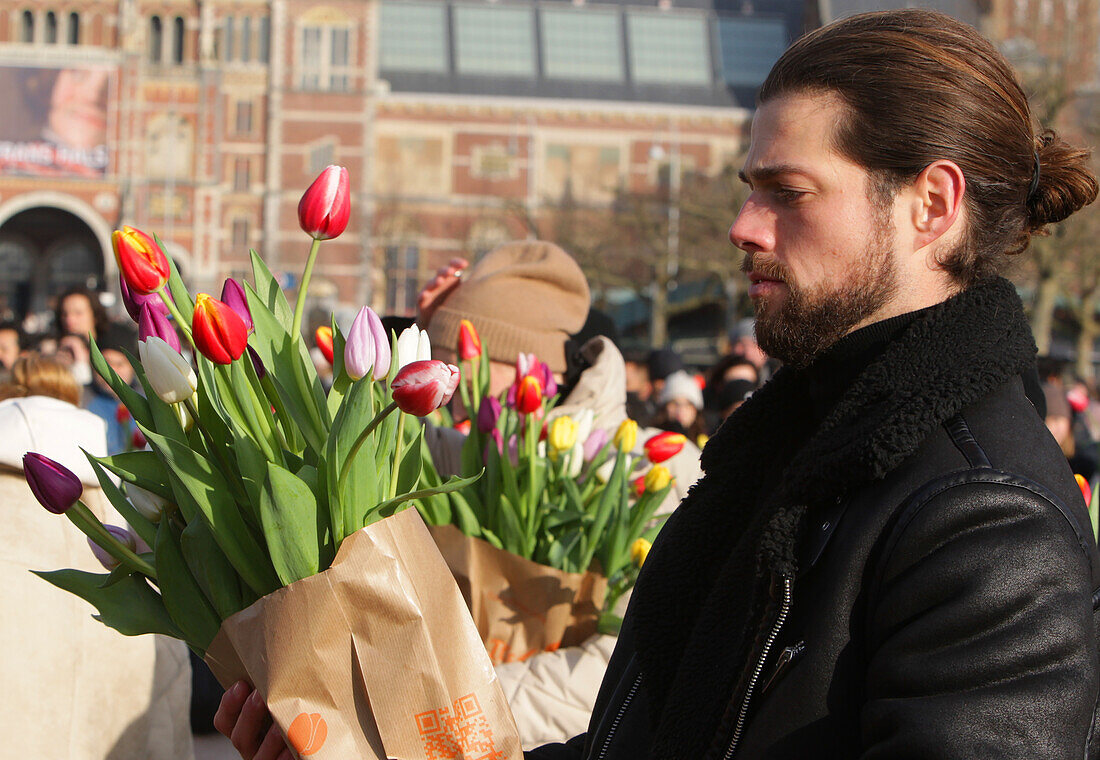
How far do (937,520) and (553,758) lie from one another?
31.9 inches

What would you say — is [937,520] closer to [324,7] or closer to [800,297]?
[800,297]

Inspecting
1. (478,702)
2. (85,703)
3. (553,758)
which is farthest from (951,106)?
(85,703)

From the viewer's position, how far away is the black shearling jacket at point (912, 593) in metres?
1.12

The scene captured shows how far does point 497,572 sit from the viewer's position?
7.57ft

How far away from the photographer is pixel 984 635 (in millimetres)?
1121

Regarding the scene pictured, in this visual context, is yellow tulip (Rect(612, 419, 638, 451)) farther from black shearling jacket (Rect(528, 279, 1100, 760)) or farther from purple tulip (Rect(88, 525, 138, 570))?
purple tulip (Rect(88, 525, 138, 570))

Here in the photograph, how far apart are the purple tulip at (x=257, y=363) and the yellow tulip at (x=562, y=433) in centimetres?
93

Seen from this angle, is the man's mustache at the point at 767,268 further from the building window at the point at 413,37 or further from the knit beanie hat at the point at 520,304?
the building window at the point at 413,37

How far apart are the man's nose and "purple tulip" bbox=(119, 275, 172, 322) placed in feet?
2.36

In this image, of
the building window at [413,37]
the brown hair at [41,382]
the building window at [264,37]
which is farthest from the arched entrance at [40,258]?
the brown hair at [41,382]

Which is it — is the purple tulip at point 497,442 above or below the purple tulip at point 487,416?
below

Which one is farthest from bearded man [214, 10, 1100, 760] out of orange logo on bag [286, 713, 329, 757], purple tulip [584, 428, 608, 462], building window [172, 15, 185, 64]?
building window [172, 15, 185, 64]

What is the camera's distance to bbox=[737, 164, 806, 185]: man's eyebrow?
142 cm

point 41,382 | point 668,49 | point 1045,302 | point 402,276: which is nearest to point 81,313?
point 41,382
